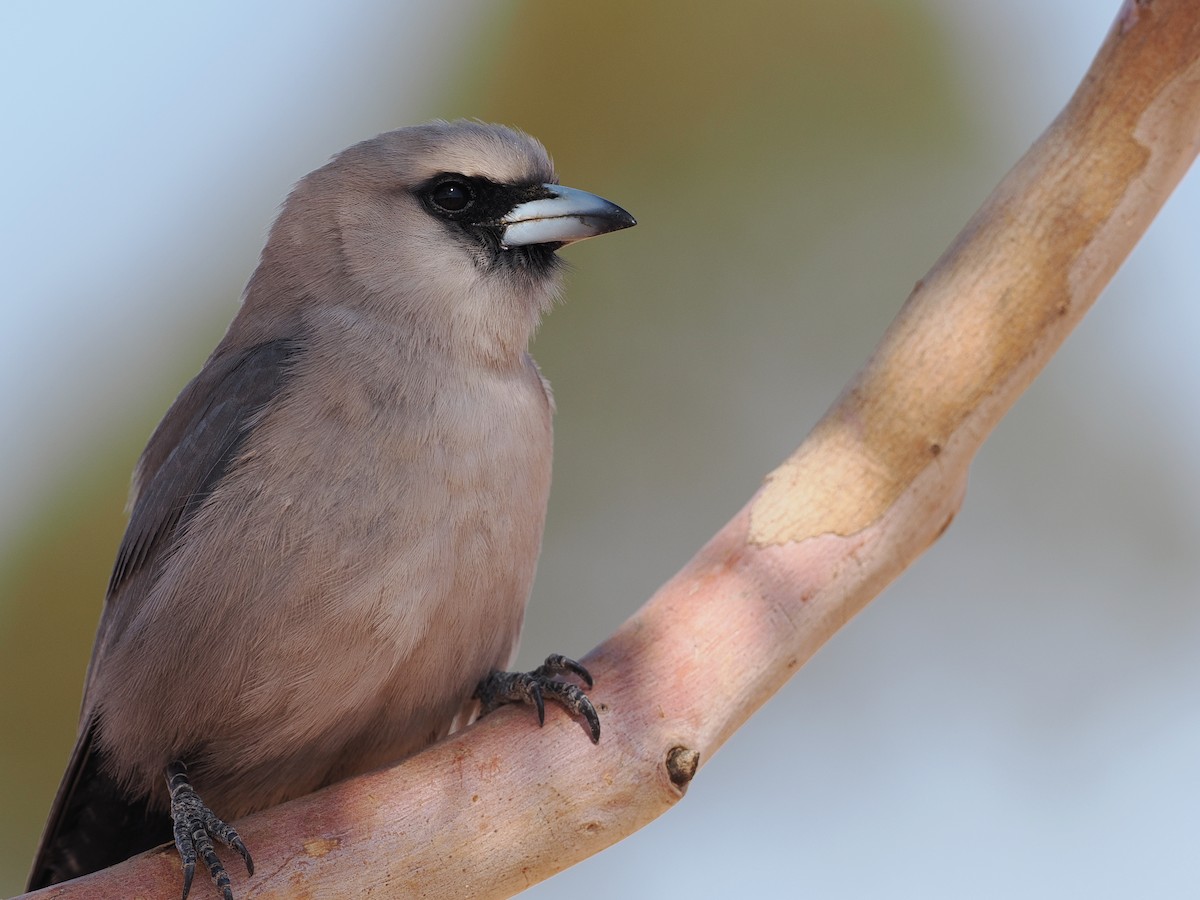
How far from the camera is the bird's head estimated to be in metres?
3.70

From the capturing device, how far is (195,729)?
3.33 metres

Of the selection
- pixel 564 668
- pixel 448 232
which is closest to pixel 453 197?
pixel 448 232

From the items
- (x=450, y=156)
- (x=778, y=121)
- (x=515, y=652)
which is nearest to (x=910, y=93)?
(x=778, y=121)

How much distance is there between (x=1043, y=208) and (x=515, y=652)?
187cm

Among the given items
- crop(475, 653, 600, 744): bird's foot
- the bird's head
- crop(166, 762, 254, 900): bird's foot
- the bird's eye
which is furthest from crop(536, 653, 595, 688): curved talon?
the bird's eye

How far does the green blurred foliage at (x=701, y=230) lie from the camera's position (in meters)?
7.16

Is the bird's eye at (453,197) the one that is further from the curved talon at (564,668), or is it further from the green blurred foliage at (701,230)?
the green blurred foliage at (701,230)

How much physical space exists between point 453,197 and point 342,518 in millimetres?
1117

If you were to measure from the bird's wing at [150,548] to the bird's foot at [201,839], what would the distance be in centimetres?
55

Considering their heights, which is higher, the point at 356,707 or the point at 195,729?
the point at 356,707

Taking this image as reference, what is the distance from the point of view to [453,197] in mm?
3820

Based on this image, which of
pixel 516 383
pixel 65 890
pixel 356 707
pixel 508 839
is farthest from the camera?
pixel 516 383

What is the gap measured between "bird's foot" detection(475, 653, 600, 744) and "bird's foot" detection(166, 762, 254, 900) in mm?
734

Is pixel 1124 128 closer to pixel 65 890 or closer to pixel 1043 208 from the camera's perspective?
pixel 1043 208
